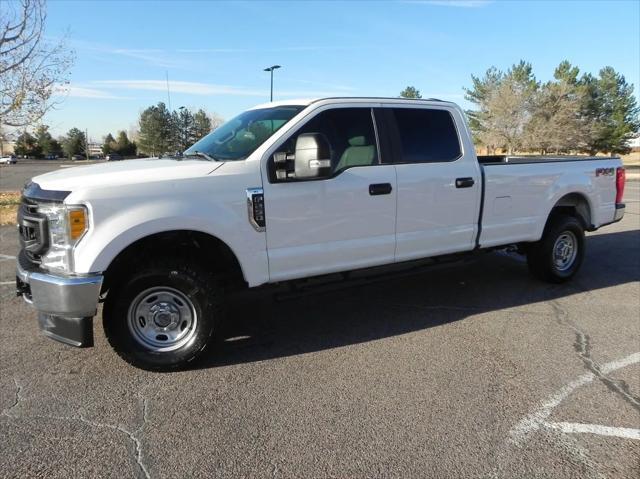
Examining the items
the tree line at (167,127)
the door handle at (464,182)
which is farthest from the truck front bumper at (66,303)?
the tree line at (167,127)

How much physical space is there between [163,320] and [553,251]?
460 centimetres

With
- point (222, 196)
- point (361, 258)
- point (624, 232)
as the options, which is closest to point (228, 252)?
point (222, 196)

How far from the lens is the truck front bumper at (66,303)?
321 cm

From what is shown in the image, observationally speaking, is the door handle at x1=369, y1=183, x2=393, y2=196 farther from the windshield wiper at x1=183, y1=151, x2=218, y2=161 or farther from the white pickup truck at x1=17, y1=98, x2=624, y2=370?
the windshield wiper at x1=183, y1=151, x2=218, y2=161

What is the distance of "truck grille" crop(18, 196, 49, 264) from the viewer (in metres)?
3.29

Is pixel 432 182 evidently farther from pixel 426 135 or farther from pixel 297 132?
pixel 297 132

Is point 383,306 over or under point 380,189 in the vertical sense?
under

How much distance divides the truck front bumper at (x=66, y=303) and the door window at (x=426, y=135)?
2.83 meters

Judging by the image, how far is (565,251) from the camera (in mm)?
6035

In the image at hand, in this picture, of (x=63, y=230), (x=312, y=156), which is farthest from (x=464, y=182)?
(x=63, y=230)

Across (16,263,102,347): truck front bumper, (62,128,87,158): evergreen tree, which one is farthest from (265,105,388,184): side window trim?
(62,128,87,158): evergreen tree

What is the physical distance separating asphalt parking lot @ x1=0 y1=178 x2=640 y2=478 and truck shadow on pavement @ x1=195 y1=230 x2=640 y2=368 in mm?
29

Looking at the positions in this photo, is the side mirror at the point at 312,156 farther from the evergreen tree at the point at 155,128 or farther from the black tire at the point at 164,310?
the evergreen tree at the point at 155,128

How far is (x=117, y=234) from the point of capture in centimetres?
326
